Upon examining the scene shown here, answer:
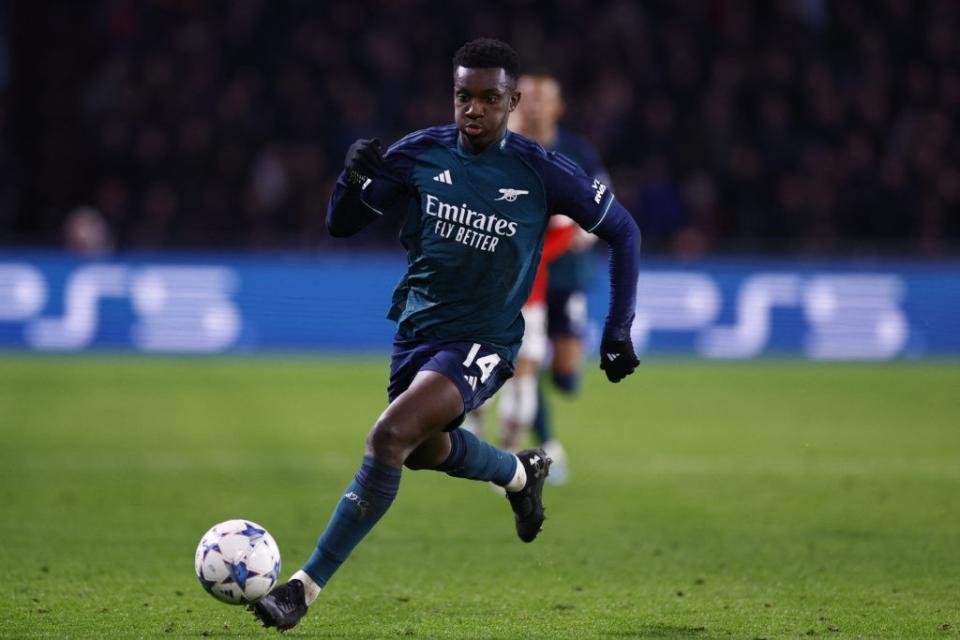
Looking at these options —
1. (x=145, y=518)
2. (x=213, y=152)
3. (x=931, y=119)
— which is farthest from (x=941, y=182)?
(x=145, y=518)

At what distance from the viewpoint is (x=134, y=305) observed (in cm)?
1673

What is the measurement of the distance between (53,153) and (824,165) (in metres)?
10.4

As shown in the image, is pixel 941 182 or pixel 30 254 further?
pixel 941 182

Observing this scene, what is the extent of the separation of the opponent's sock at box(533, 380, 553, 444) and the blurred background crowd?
8148 mm

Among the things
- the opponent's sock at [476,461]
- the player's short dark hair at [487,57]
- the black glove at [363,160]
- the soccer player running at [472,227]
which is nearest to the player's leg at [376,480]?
the soccer player running at [472,227]

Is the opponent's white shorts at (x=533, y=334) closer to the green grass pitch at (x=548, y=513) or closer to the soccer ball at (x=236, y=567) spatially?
the green grass pitch at (x=548, y=513)

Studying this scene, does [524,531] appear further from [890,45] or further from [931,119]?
[890,45]

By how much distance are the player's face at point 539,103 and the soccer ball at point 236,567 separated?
13.9ft

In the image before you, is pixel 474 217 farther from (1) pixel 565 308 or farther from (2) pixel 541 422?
(1) pixel 565 308

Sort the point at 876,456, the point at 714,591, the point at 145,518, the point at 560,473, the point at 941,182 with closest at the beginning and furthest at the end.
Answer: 1. the point at 714,591
2. the point at 145,518
3. the point at 560,473
4. the point at 876,456
5. the point at 941,182

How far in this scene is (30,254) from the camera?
54.7 ft

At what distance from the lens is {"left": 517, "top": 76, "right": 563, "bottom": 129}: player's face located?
8.82 m

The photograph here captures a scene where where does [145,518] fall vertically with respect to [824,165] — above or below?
below

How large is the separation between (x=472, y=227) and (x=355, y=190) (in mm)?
473
